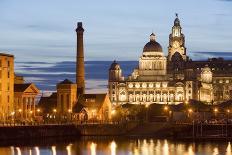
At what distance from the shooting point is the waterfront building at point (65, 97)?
188 m

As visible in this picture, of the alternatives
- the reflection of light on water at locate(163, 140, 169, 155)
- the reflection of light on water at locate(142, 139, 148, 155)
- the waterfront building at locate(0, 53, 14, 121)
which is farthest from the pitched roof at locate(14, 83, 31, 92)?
the reflection of light on water at locate(163, 140, 169, 155)

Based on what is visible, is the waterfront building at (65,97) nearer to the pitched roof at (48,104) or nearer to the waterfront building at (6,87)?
the pitched roof at (48,104)

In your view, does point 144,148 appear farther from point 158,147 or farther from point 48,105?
point 48,105

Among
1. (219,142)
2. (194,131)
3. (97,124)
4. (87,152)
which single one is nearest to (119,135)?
(97,124)

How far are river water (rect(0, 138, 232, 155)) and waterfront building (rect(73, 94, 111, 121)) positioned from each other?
119 feet

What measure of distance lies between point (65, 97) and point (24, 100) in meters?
20.4

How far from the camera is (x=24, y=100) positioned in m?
170

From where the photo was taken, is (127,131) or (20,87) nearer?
(20,87)

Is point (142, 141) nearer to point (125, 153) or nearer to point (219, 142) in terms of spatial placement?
point (219, 142)

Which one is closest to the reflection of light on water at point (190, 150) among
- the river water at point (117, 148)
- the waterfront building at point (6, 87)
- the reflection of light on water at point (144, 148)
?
the river water at point (117, 148)

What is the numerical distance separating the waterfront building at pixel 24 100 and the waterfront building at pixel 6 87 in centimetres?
327

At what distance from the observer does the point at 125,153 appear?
401 feet

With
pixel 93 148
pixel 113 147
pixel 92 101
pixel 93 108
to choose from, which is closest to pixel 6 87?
pixel 93 108

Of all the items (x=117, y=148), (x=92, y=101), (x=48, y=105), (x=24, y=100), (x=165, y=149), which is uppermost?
(x=92, y=101)
